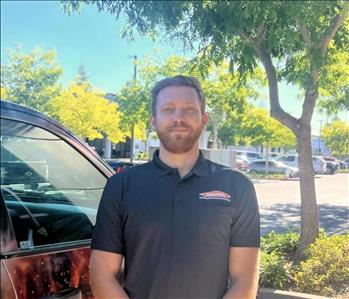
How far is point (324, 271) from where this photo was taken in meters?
5.68

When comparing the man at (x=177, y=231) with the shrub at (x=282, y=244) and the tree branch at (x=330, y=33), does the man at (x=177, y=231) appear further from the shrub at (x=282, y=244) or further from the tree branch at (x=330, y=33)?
the shrub at (x=282, y=244)

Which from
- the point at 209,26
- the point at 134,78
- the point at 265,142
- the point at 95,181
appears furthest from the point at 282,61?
the point at 265,142

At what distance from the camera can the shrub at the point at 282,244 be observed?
22.4 feet

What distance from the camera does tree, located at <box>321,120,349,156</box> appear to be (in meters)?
57.5

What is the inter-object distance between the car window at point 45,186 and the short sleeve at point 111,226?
0.27 metres

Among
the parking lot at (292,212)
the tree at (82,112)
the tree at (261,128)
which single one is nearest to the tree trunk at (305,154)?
the parking lot at (292,212)

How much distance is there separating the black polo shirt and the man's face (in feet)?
0.46

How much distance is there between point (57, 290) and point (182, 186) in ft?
2.16

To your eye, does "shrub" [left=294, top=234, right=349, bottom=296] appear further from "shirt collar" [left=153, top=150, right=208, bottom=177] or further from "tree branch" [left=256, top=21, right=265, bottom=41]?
"shirt collar" [left=153, top=150, right=208, bottom=177]

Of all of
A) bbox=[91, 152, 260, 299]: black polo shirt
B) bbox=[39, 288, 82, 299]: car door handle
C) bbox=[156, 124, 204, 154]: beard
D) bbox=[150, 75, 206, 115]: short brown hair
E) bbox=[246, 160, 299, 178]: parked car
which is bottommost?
bbox=[39, 288, 82, 299]: car door handle

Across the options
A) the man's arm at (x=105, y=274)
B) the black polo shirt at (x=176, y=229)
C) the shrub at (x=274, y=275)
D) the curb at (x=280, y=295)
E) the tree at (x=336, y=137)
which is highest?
the tree at (x=336, y=137)

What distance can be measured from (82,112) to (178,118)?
89.1ft

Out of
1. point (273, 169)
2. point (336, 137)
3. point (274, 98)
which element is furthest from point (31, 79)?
point (336, 137)

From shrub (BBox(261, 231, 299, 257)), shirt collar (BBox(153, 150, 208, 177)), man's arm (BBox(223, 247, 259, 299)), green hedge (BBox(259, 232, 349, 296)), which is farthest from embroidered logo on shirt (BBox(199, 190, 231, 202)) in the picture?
shrub (BBox(261, 231, 299, 257))
